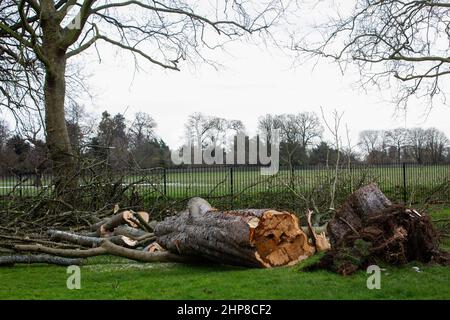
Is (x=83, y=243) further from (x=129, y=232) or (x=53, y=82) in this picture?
(x=53, y=82)

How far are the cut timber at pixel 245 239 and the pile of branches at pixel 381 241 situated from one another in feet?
1.98

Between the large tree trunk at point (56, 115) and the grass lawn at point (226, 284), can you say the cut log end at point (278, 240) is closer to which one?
the grass lawn at point (226, 284)

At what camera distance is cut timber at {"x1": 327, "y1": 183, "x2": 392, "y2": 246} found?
309 inches

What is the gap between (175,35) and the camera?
19.0 m

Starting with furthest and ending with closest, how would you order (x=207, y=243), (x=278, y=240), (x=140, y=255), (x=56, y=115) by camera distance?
1. (x=56, y=115)
2. (x=140, y=255)
3. (x=278, y=240)
4. (x=207, y=243)

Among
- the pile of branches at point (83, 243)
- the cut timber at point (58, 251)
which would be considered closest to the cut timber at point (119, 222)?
the pile of branches at point (83, 243)

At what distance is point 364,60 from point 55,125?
897 centimetres

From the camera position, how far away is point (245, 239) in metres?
7.40

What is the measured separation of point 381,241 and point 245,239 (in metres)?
1.64

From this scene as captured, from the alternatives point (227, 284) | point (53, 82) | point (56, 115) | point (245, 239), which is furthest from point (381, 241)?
point (53, 82)

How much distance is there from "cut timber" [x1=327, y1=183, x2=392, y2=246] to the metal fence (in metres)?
1.91

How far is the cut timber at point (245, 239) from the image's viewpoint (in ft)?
24.8
